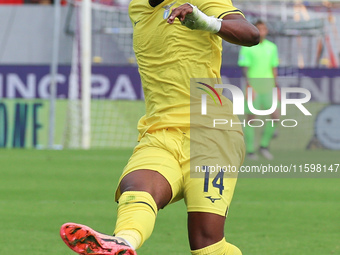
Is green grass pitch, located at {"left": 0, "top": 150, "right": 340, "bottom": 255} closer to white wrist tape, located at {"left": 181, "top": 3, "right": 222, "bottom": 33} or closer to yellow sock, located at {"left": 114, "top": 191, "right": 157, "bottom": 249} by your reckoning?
yellow sock, located at {"left": 114, "top": 191, "right": 157, "bottom": 249}

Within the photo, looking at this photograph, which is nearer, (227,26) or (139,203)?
(139,203)

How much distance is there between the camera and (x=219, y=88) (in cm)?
451

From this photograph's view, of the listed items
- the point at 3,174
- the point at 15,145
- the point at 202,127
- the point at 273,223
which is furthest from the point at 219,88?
the point at 15,145

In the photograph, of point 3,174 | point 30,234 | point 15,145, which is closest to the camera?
point 30,234

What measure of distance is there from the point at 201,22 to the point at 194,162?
2.58 ft

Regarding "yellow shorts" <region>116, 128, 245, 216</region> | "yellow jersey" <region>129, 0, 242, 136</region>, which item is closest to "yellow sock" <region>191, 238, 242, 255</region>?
"yellow shorts" <region>116, 128, 245, 216</region>

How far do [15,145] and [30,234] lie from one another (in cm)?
871

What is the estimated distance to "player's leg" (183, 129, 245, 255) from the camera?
420 centimetres

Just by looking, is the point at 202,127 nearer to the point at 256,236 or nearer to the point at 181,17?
the point at 181,17

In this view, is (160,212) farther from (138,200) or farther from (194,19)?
(194,19)

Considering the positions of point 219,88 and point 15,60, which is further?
point 15,60

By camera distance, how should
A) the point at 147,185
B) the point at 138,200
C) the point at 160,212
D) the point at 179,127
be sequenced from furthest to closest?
1. the point at 160,212
2. the point at 179,127
3. the point at 147,185
4. the point at 138,200

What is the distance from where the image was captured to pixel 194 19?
3.90m

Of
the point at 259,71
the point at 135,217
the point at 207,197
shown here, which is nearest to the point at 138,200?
the point at 135,217
